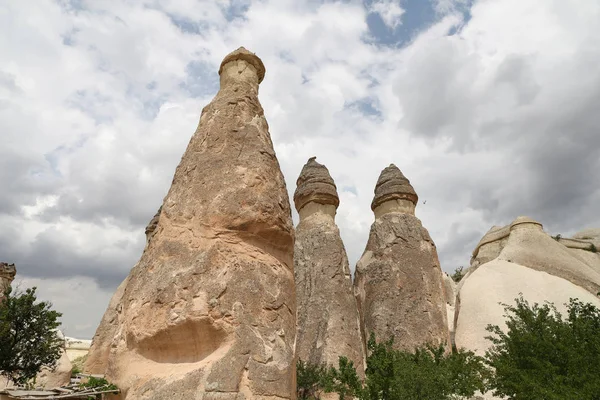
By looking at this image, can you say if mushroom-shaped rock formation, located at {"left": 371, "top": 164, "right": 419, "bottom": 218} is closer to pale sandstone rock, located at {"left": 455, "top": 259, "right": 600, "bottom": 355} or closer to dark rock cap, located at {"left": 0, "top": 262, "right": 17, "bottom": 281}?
pale sandstone rock, located at {"left": 455, "top": 259, "right": 600, "bottom": 355}

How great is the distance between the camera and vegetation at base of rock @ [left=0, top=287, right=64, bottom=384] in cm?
1287

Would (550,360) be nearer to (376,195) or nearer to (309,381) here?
(309,381)

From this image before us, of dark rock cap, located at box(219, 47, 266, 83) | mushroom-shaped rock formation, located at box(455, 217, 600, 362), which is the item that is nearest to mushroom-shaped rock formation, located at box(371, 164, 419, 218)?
mushroom-shaped rock formation, located at box(455, 217, 600, 362)

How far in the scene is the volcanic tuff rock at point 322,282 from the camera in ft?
43.8

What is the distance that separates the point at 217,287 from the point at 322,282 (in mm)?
10097

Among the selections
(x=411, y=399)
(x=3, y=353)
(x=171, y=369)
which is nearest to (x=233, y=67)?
(x=171, y=369)

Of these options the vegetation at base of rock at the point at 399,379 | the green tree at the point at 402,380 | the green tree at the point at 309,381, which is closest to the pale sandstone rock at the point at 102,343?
the green tree at the point at 309,381

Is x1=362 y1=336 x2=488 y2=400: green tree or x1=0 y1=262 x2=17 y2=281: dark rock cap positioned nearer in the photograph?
x1=362 y1=336 x2=488 y2=400: green tree

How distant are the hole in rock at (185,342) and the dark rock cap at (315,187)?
39.8 ft

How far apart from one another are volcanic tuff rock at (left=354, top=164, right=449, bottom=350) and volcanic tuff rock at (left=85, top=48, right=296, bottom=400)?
904cm

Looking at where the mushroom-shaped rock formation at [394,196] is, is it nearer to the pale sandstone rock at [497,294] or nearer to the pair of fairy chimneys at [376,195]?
the pair of fairy chimneys at [376,195]

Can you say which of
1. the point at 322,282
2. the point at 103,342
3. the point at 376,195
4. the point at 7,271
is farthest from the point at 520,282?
the point at 7,271

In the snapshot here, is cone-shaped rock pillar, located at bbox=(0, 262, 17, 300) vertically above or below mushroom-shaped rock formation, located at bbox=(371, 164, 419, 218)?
below

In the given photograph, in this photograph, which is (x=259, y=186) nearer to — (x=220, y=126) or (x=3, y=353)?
(x=220, y=126)
